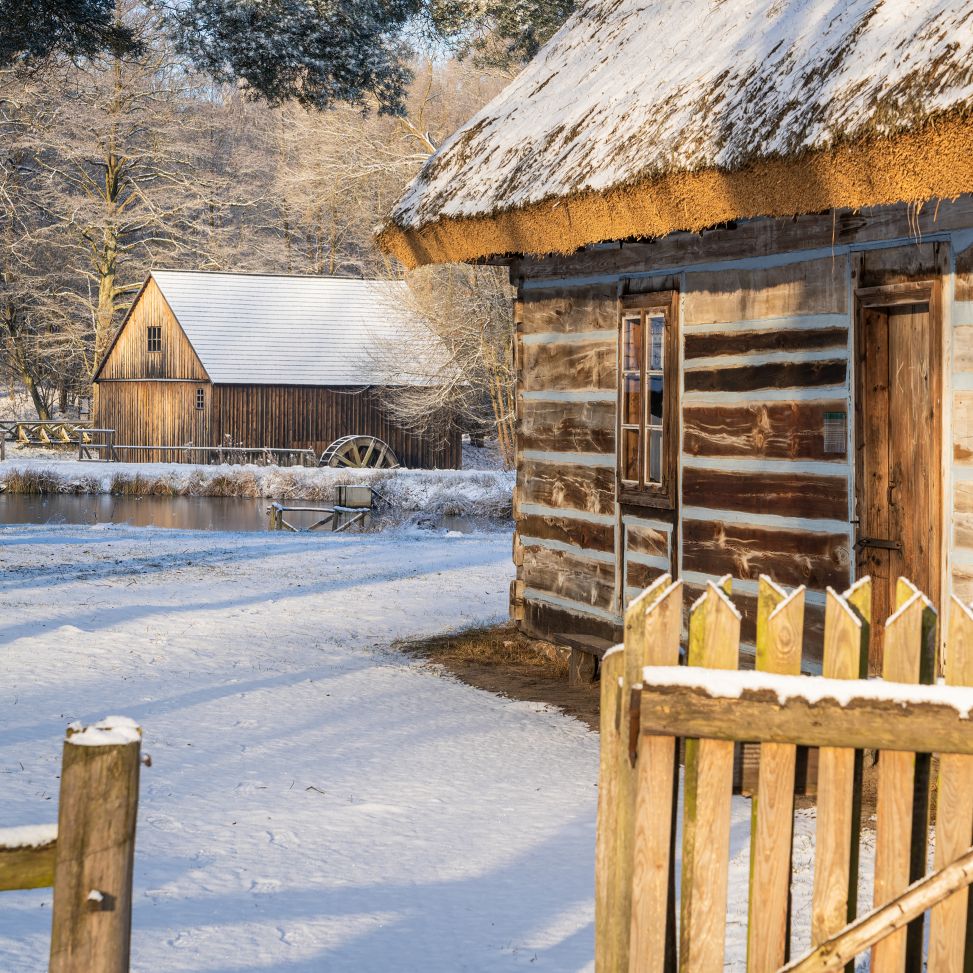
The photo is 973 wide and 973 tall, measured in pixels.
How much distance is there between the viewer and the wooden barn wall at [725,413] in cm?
684

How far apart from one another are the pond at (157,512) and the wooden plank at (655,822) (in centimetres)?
2215

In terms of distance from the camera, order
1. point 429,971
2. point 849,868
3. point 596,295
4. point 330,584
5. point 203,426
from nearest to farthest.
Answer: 1. point 849,868
2. point 429,971
3. point 596,295
4. point 330,584
5. point 203,426

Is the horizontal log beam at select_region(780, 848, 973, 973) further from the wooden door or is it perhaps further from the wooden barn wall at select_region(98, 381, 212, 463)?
the wooden barn wall at select_region(98, 381, 212, 463)

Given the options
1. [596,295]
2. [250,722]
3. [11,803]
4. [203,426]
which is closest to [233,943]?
[11,803]

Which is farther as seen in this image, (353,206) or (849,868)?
(353,206)

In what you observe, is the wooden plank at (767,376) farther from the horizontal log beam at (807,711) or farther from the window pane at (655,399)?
the horizontal log beam at (807,711)

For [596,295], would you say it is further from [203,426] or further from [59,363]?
[59,363]

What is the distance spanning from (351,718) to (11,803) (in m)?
2.55

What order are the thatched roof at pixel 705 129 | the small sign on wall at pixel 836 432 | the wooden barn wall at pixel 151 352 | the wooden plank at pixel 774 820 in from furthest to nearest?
the wooden barn wall at pixel 151 352, the small sign on wall at pixel 836 432, the thatched roof at pixel 705 129, the wooden plank at pixel 774 820

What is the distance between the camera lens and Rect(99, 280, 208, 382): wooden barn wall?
4072 cm

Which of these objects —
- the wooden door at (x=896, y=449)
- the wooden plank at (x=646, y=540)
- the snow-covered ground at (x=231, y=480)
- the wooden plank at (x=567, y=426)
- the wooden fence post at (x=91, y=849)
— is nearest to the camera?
the wooden fence post at (x=91, y=849)

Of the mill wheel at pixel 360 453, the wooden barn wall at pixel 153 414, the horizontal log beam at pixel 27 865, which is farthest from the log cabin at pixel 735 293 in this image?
the wooden barn wall at pixel 153 414

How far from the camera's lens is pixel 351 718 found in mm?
8242

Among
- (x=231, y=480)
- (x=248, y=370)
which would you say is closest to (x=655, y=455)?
(x=231, y=480)
